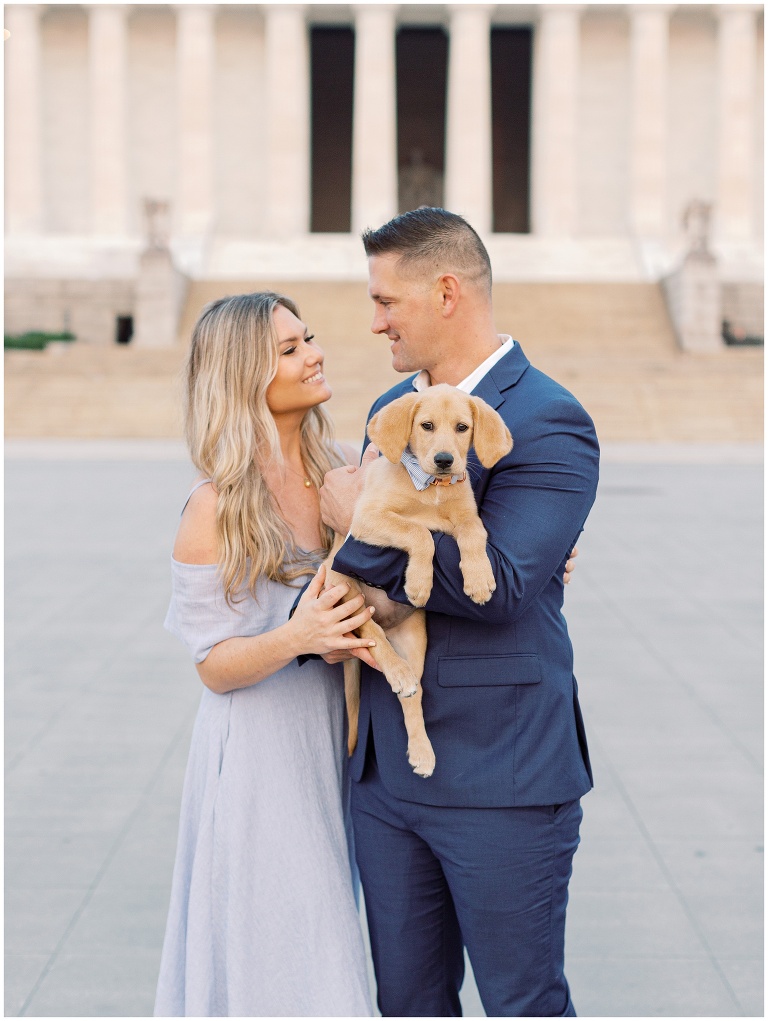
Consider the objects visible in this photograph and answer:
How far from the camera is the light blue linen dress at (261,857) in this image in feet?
10.7

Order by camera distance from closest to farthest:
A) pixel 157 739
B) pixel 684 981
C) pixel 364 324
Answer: pixel 684 981
pixel 157 739
pixel 364 324

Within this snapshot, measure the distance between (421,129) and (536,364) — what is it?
2846 centimetres

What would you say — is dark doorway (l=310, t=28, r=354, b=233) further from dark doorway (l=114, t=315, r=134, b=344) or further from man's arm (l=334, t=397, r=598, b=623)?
man's arm (l=334, t=397, r=598, b=623)

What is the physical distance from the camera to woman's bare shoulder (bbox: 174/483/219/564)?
3.24m

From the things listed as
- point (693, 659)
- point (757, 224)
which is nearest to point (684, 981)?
point (693, 659)

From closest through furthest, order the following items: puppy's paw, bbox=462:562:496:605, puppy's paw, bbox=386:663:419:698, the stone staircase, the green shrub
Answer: puppy's paw, bbox=462:562:496:605, puppy's paw, bbox=386:663:419:698, the stone staircase, the green shrub

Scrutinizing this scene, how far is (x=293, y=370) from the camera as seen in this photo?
3338mm

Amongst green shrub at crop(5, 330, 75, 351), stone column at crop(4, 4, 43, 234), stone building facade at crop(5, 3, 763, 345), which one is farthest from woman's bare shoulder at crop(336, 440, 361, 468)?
stone column at crop(4, 4, 43, 234)

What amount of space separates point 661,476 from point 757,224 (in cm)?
2875

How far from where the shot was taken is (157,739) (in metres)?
7.06

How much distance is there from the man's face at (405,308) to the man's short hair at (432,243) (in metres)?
0.03

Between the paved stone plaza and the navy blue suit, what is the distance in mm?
1667

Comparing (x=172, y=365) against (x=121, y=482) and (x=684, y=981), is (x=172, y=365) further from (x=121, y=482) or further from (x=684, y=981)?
(x=684, y=981)

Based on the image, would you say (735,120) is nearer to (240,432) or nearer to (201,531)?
(240,432)
